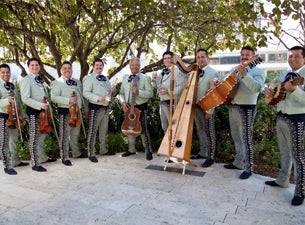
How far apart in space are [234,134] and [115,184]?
2.01 metres

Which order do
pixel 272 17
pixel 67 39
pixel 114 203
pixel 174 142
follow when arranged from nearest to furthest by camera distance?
1. pixel 114 203
2. pixel 272 17
3. pixel 174 142
4. pixel 67 39

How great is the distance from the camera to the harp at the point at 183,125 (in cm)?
595

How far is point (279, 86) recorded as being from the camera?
4.91 metres

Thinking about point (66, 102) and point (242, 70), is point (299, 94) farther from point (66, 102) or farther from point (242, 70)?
point (66, 102)

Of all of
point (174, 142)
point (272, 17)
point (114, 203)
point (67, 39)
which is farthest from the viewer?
point (67, 39)

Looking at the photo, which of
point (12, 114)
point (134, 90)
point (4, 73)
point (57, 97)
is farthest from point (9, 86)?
point (134, 90)

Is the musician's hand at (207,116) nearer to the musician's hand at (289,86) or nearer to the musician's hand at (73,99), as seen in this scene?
the musician's hand at (289,86)

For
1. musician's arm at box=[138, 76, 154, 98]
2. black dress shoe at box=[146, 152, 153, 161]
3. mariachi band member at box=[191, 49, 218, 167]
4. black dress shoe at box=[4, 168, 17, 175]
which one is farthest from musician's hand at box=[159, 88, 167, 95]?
black dress shoe at box=[4, 168, 17, 175]

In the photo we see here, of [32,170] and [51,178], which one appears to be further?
[32,170]

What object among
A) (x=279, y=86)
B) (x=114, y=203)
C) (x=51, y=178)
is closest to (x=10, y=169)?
(x=51, y=178)

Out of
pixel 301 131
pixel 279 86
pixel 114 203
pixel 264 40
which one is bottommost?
pixel 114 203

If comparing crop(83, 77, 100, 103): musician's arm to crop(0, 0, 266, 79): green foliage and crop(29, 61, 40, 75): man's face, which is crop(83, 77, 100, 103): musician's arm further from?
crop(0, 0, 266, 79): green foliage

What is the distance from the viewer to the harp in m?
5.95

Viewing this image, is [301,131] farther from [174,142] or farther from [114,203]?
[114,203]
